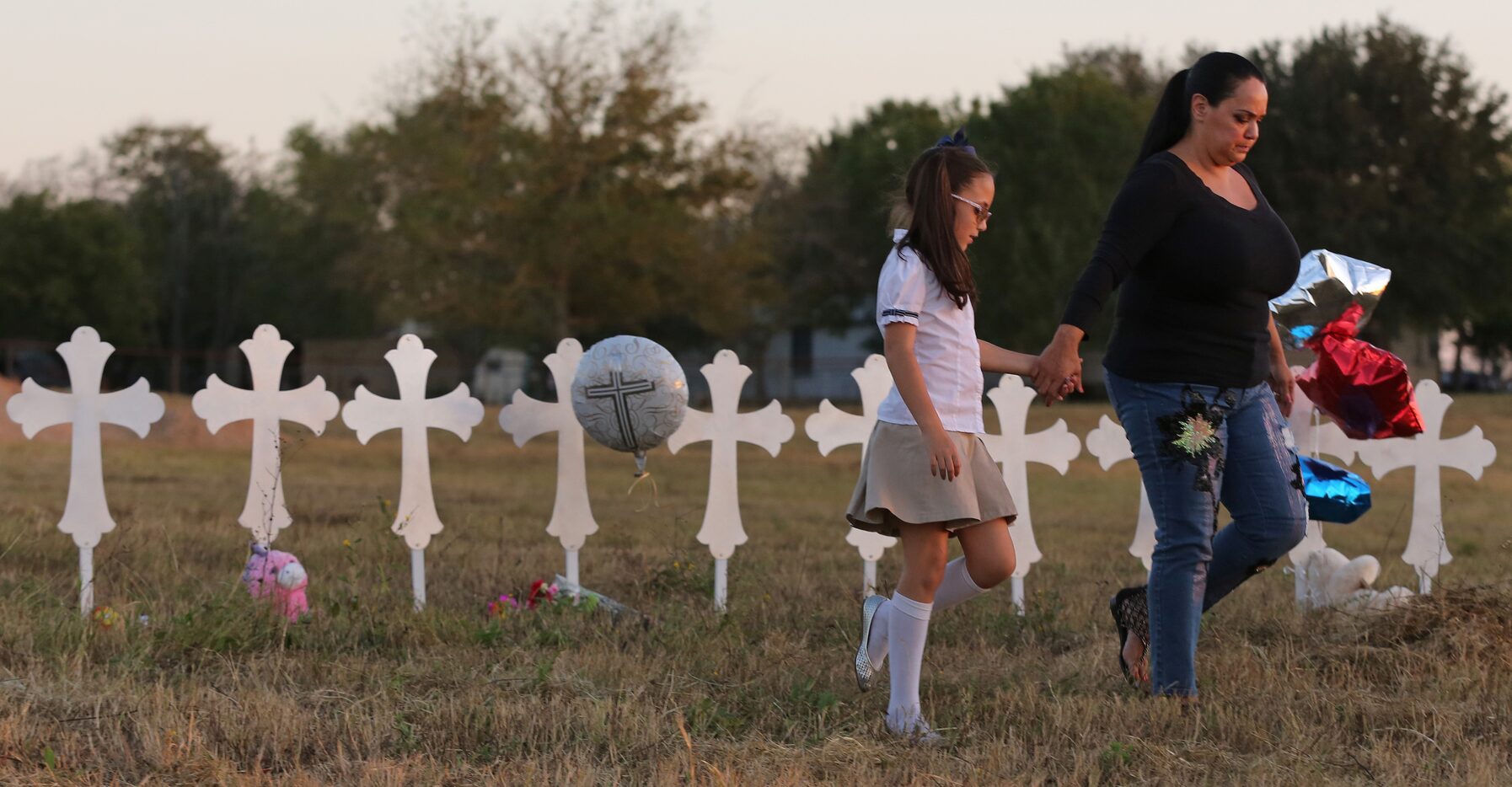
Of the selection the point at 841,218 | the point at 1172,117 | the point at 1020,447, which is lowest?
the point at 1020,447

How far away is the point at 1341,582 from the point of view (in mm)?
5914

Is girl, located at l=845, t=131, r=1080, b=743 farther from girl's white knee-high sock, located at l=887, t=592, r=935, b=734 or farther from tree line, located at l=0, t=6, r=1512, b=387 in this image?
tree line, located at l=0, t=6, r=1512, b=387

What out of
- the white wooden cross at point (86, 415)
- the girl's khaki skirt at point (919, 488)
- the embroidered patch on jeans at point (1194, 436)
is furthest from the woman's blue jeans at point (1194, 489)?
the white wooden cross at point (86, 415)

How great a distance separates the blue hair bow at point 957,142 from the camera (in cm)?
421

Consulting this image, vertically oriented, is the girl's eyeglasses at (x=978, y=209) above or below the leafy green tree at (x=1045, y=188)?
below

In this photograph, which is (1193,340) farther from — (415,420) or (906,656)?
(415,420)

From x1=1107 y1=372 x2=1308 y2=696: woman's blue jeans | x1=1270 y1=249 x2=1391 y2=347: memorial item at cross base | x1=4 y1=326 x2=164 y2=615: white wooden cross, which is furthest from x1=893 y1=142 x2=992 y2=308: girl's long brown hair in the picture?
x1=4 y1=326 x2=164 y2=615: white wooden cross

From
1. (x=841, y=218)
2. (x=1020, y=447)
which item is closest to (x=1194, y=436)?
(x=1020, y=447)

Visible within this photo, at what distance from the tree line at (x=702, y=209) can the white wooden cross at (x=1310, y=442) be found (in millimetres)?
23415

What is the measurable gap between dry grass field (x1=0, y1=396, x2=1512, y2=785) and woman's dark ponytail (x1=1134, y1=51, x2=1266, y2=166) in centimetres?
170

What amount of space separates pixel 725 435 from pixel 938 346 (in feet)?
7.21

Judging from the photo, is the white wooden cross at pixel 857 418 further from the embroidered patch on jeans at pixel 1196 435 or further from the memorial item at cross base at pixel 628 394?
the embroidered patch on jeans at pixel 1196 435

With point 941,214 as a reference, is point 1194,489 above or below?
below

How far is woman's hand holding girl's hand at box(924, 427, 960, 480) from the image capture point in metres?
3.92
